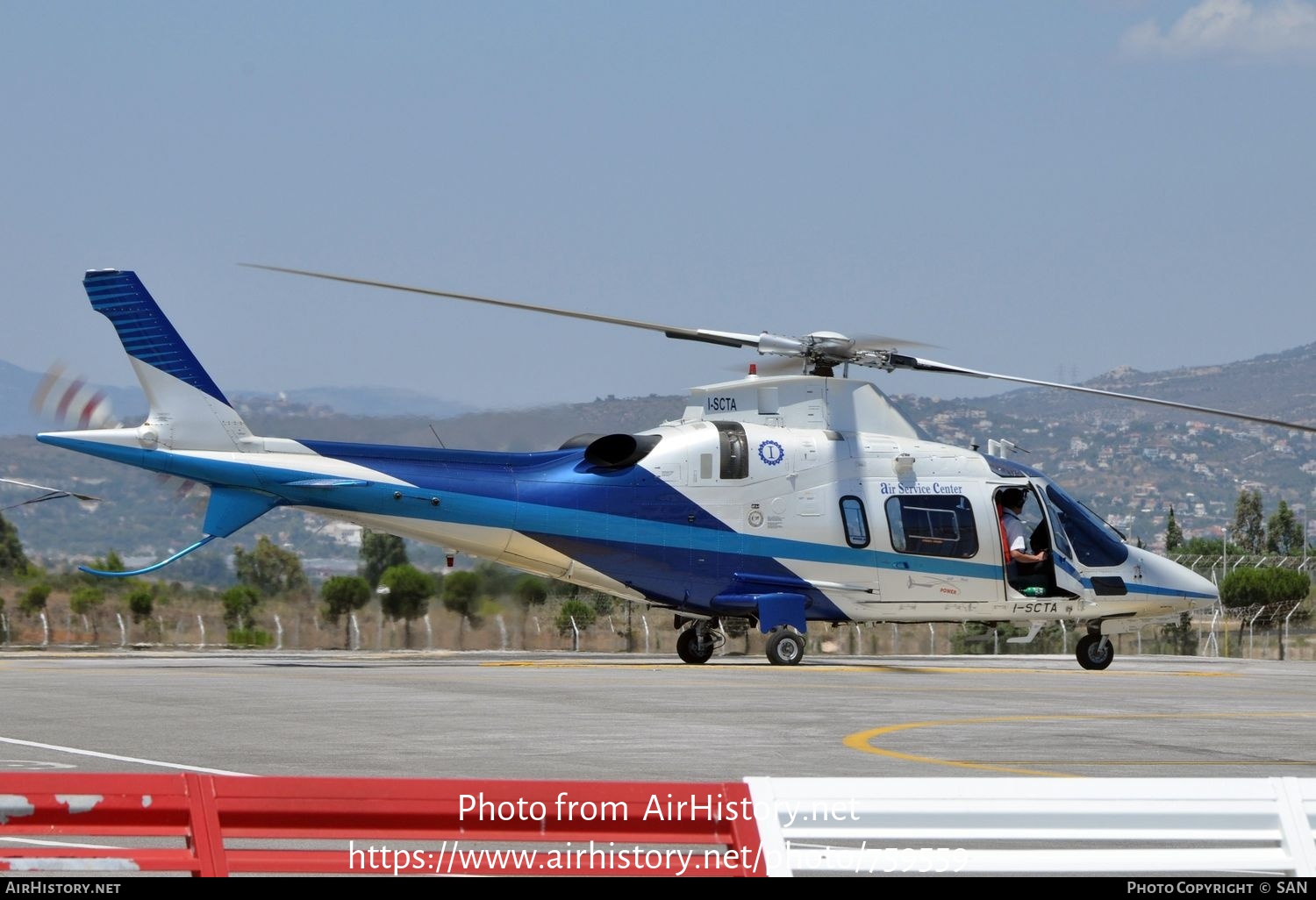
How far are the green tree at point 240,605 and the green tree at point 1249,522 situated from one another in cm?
9658

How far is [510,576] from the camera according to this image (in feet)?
135

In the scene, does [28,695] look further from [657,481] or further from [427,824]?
[427,824]

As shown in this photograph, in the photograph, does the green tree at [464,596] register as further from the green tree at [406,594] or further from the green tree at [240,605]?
Answer: the green tree at [240,605]

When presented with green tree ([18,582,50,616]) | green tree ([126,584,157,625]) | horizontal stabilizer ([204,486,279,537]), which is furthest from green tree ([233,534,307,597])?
horizontal stabilizer ([204,486,279,537])

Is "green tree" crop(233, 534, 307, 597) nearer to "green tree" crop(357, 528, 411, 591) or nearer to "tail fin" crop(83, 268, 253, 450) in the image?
"green tree" crop(357, 528, 411, 591)

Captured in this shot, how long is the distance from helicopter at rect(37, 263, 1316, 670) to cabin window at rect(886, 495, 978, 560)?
3 centimetres

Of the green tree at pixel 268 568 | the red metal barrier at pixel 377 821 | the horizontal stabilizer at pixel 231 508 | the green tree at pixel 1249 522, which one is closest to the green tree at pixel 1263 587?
the green tree at pixel 268 568

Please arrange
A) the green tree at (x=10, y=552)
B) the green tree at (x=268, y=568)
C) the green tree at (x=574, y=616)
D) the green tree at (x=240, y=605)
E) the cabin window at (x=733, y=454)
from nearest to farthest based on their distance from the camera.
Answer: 1. the cabin window at (x=733, y=454)
2. the green tree at (x=574, y=616)
3. the green tree at (x=240, y=605)
4. the green tree at (x=268, y=568)
5. the green tree at (x=10, y=552)

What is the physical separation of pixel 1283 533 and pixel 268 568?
8002 centimetres

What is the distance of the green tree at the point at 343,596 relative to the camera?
49.4m

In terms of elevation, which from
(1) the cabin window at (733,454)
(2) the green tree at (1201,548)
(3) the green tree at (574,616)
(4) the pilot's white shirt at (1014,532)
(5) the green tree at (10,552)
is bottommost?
(3) the green tree at (574,616)

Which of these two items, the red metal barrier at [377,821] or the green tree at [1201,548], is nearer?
the red metal barrier at [377,821]
